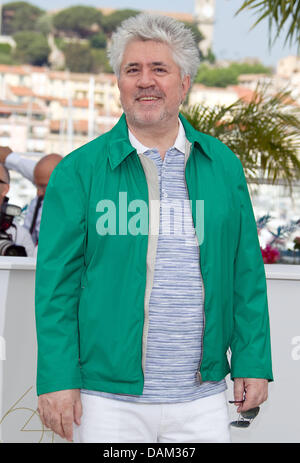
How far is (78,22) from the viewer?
97.2 metres

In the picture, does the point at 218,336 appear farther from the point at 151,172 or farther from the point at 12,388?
the point at 12,388

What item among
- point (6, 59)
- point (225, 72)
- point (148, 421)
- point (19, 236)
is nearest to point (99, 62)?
point (6, 59)

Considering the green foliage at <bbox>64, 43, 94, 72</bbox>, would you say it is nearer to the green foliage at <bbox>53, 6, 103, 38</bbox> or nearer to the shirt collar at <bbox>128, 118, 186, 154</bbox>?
the green foliage at <bbox>53, 6, 103, 38</bbox>

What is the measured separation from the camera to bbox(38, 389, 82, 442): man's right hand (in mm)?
1528

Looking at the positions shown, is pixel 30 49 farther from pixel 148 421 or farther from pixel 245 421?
pixel 148 421

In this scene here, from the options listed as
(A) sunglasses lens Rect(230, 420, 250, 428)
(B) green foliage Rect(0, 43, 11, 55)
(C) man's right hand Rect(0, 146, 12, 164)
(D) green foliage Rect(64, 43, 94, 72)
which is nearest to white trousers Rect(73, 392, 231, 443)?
(A) sunglasses lens Rect(230, 420, 250, 428)

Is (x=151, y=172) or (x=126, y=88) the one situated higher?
(x=126, y=88)

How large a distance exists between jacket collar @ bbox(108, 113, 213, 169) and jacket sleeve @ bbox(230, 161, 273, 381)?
0.13 meters

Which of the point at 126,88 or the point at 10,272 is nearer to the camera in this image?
the point at 126,88

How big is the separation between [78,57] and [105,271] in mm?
91652

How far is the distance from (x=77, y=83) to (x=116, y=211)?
87.6 m
